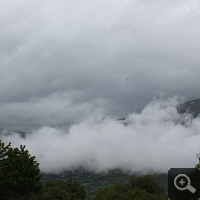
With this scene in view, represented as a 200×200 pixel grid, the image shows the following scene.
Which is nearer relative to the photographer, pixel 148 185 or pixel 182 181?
pixel 182 181

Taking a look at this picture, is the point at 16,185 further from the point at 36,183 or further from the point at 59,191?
the point at 59,191

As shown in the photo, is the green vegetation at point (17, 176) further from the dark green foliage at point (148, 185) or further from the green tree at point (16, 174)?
the dark green foliage at point (148, 185)

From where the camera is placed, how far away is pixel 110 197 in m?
58.3

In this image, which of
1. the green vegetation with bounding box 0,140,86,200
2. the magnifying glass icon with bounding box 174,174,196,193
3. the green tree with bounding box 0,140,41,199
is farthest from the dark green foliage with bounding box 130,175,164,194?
the green tree with bounding box 0,140,41,199

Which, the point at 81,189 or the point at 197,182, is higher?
the point at 197,182

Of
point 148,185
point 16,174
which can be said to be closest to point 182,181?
point 16,174

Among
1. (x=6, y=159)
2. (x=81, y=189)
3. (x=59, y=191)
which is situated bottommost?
(x=81, y=189)

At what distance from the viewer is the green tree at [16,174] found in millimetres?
50250

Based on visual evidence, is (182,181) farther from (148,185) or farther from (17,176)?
(148,185)

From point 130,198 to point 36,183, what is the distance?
72.5 ft

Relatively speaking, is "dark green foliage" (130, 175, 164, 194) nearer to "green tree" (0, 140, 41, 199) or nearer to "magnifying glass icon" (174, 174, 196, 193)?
"magnifying glass icon" (174, 174, 196, 193)

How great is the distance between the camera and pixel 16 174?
51.8 m

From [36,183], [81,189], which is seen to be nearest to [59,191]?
[36,183]

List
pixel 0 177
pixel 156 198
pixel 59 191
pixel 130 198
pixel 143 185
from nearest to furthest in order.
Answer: pixel 0 177 < pixel 156 198 < pixel 130 198 < pixel 59 191 < pixel 143 185
